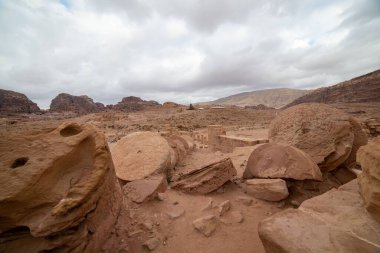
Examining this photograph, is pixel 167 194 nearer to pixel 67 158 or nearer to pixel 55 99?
pixel 67 158

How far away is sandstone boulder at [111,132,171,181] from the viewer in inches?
190

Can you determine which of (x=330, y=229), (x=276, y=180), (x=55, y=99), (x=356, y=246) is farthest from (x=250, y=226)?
(x=55, y=99)

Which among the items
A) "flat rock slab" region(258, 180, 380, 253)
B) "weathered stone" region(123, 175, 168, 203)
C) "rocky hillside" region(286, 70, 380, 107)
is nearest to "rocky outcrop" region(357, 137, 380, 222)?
"flat rock slab" region(258, 180, 380, 253)

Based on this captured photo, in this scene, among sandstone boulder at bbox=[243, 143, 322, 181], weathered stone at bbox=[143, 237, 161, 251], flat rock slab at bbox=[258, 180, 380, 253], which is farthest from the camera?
sandstone boulder at bbox=[243, 143, 322, 181]

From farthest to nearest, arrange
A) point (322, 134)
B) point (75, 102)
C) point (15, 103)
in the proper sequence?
point (75, 102)
point (15, 103)
point (322, 134)

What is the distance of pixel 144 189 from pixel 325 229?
2789 mm

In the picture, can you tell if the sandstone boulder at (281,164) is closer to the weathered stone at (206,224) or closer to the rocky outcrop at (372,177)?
the weathered stone at (206,224)

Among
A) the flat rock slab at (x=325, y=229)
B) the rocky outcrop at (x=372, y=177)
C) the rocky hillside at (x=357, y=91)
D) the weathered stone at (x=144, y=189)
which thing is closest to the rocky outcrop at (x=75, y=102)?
the rocky hillside at (x=357, y=91)

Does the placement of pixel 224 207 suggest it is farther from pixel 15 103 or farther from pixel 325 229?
pixel 15 103

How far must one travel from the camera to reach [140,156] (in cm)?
536

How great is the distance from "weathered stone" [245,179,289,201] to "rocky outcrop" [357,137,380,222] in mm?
1495

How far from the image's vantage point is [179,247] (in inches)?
118

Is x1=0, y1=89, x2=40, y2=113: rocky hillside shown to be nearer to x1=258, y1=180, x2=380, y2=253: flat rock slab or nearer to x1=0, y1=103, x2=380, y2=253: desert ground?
x1=0, y1=103, x2=380, y2=253: desert ground

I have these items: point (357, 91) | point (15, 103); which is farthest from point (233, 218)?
point (15, 103)
